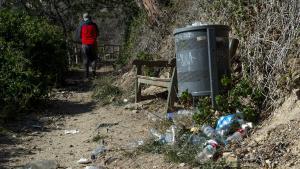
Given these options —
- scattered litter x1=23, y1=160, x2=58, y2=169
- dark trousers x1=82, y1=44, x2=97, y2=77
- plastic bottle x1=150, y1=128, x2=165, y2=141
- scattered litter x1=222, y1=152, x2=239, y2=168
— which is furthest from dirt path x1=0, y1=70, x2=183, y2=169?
dark trousers x1=82, y1=44, x2=97, y2=77

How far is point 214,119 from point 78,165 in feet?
5.43

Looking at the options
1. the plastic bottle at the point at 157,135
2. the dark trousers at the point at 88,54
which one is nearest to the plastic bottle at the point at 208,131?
the plastic bottle at the point at 157,135

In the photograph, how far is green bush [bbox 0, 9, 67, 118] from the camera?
27.4ft

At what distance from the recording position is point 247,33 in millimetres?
6918

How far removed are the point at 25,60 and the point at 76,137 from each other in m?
2.76

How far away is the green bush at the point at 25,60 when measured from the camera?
8.35 metres

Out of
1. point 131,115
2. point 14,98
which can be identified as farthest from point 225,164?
point 14,98

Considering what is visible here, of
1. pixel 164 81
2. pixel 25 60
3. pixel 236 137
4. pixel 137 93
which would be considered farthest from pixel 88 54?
pixel 236 137

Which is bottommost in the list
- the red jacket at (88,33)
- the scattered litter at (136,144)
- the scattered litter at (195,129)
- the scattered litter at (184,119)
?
the scattered litter at (136,144)

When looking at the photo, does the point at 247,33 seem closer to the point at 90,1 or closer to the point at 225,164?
the point at 225,164

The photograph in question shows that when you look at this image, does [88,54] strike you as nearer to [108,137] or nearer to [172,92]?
[172,92]

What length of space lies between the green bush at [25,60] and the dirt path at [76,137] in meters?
0.40

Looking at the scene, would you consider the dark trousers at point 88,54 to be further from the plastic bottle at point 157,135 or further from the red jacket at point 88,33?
the plastic bottle at point 157,135

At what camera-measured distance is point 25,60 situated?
9.12 m
